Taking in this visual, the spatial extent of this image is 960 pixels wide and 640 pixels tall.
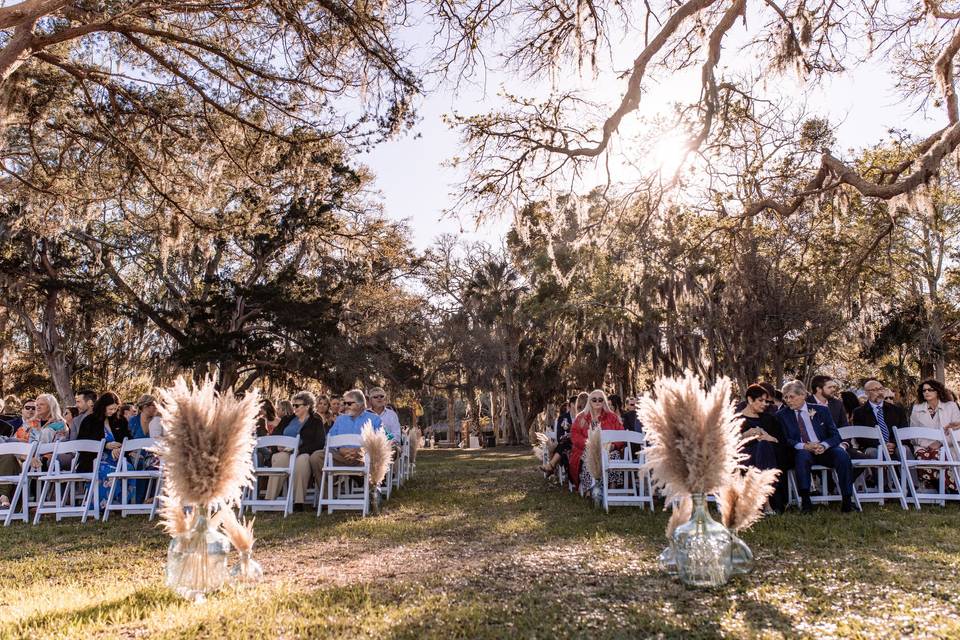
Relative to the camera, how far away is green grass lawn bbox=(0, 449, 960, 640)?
3398 millimetres

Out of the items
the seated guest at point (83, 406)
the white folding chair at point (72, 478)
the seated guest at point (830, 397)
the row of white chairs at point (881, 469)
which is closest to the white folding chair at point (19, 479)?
the white folding chair at point (72, 478)

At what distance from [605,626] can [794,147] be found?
9.89 metres

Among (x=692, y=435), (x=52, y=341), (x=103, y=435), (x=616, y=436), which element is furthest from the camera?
(x=52, y=341)

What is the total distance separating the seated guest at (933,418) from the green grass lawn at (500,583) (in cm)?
106

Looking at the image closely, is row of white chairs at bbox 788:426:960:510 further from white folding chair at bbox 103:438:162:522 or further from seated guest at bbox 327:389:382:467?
white folding chair at bbox 103:438:162:522

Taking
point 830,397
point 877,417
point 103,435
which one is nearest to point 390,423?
point 103,435

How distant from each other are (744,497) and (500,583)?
1626 mm

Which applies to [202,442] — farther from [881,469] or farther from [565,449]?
Answer: [565,449]

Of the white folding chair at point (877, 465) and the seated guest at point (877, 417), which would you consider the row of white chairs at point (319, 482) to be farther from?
the seated guest at point (877, 417)

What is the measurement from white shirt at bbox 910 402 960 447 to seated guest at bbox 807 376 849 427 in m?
0.86

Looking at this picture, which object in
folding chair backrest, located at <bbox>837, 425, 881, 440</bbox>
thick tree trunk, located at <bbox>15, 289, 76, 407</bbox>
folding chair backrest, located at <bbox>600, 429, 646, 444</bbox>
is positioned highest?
thick tree trunk, located at <bbox>15, 289, 76, 407</bbox>

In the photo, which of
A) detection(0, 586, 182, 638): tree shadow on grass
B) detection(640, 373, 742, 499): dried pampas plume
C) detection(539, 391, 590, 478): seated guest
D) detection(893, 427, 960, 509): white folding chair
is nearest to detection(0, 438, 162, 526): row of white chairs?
detection(0, 586, 182, 638): tree shadow on grass

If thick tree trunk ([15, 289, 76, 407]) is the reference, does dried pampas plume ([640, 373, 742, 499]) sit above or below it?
below

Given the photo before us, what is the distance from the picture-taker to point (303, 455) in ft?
28.7
